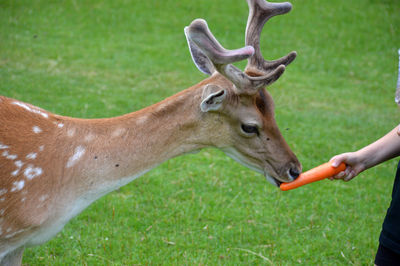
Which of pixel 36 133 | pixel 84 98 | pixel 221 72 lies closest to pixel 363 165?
pixel 221 72

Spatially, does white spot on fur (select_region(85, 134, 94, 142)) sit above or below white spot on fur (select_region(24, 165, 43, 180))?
above

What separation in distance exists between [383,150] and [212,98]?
3.82 feet

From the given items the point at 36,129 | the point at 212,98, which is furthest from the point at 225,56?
the point at 36,129

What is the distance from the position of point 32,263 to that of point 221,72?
2.38m

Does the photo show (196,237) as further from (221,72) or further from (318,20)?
(318,20)

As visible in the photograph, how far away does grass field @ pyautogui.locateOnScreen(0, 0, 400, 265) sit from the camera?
183 inches

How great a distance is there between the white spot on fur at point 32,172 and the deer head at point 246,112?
1.14 meters

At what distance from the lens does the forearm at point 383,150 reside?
10.1 feet

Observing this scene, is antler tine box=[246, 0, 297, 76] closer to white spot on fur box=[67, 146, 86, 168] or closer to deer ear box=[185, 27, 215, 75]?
deer ear box=[185, 27, 215, 75]

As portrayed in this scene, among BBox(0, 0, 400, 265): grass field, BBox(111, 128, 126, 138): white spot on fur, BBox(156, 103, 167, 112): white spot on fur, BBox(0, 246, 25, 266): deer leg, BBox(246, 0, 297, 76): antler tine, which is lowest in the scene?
BBox(0, 0, 400, 265): grass field

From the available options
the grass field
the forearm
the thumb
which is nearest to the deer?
the thumb

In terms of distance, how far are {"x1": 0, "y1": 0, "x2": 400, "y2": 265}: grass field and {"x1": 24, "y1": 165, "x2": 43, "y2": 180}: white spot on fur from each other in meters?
1.41

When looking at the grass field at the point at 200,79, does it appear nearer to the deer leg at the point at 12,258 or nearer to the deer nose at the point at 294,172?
the deer leg at the point at 12,258

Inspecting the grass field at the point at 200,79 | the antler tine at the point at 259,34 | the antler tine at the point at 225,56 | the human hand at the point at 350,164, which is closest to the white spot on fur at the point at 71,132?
the antler tine at the point at 225,56
